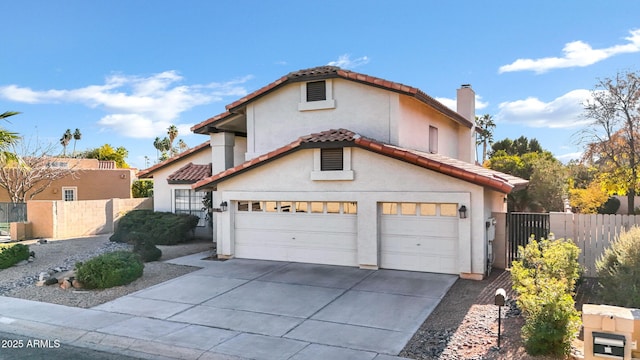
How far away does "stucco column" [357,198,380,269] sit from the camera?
13.5m

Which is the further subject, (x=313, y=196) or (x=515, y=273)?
(x=313, y=196)

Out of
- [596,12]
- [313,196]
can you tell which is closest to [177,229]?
[313,196]

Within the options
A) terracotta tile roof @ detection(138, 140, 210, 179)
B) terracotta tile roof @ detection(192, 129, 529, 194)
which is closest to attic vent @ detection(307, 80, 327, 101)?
terracotta tile roof @ detection(192, 129, 529, 194)

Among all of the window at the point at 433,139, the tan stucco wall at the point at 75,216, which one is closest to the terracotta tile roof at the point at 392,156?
the window at the point at 433,139

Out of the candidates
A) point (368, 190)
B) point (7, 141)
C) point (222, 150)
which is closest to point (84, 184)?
point (7, 141)

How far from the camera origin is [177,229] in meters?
19.8

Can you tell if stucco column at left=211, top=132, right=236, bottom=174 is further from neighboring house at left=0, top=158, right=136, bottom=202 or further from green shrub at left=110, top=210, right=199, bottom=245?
neighboring house at left=0, top=158, right=136, bottom=202

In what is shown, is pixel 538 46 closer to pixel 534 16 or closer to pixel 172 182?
pixel 534 16

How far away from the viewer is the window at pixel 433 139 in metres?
18.0

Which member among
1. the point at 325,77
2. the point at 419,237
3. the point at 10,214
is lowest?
the point at 419,237

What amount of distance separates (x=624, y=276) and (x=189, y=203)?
1842cm

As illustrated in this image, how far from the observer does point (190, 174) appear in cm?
2145

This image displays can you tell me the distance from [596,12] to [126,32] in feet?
67.1

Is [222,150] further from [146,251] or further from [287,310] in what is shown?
[287,310]
